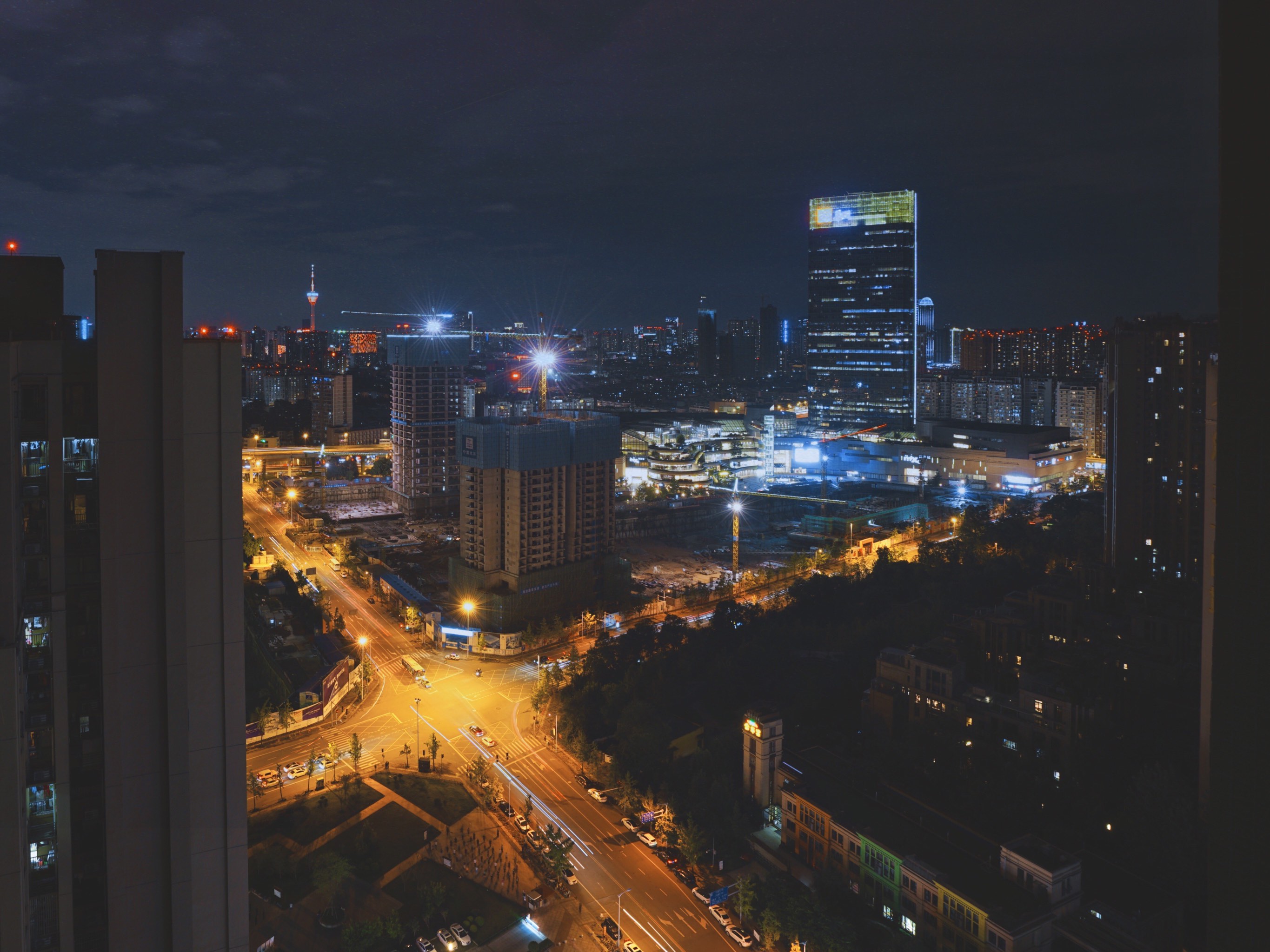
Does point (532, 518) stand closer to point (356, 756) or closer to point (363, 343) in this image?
point (356, 756)

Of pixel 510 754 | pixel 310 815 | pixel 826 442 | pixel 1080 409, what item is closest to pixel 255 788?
pixel 310 815

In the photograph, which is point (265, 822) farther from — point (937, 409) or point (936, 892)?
point (937, 409)

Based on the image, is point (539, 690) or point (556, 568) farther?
point (556, 568)

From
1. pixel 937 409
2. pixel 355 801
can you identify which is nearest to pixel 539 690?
pixel 355 801

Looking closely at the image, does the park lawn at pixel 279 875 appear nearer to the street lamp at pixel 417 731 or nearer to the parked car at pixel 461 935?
the parked car at pixel 461 935

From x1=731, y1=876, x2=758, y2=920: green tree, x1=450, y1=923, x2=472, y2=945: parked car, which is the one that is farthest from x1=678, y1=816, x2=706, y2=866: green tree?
x1=450, y1=923, x2=472, y2=945: parked car

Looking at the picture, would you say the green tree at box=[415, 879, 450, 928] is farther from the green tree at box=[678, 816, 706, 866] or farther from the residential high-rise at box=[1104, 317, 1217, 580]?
the residential high-rise at box=[1104, 317, 1217, 580]
